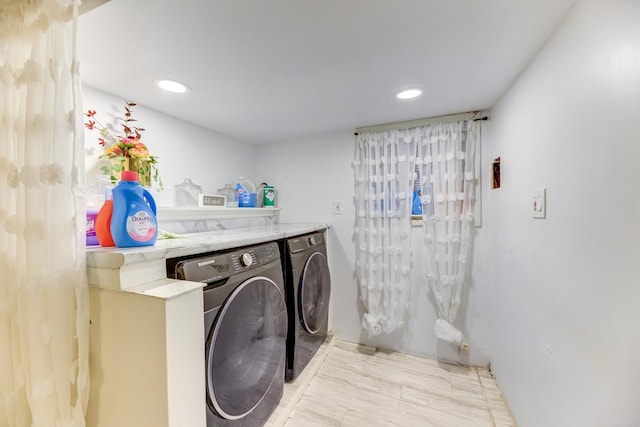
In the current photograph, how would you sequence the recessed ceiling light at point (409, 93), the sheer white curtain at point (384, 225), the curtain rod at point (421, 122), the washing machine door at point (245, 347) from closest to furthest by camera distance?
the washing machine door at point (245, 347) < the recessed ceiling light at point (409, 93) < the curtain rod at point (421, 122) < the sheer white curtain at point (384, 225)

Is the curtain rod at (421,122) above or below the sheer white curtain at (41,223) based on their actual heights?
above

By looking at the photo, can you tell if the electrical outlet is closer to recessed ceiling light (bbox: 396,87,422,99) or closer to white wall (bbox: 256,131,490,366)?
white wall (bbox: 256,131,490,366)

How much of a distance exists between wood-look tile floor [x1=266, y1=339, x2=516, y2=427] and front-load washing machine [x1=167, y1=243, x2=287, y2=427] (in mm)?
262

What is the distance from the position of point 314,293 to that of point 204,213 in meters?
1.05

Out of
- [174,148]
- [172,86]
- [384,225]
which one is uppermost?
[172,86]

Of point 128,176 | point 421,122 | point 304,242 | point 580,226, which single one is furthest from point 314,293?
point 421,122

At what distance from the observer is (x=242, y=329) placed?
40.9 inches

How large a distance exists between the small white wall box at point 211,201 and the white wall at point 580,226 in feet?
6.56

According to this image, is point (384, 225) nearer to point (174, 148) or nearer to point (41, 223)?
point (174, 148)

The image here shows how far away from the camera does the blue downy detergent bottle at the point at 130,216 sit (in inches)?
31.2

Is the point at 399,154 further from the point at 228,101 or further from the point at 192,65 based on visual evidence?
the point at 192,65

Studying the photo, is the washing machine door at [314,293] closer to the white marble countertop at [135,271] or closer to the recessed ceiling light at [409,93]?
the white marble countertop at [135,271]

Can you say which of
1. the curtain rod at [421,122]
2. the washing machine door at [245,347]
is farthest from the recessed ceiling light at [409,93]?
the washing machine door at [245,347]

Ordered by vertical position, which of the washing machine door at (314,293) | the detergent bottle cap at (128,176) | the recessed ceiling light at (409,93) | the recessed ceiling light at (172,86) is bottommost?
the washing machine door at (314,293)
